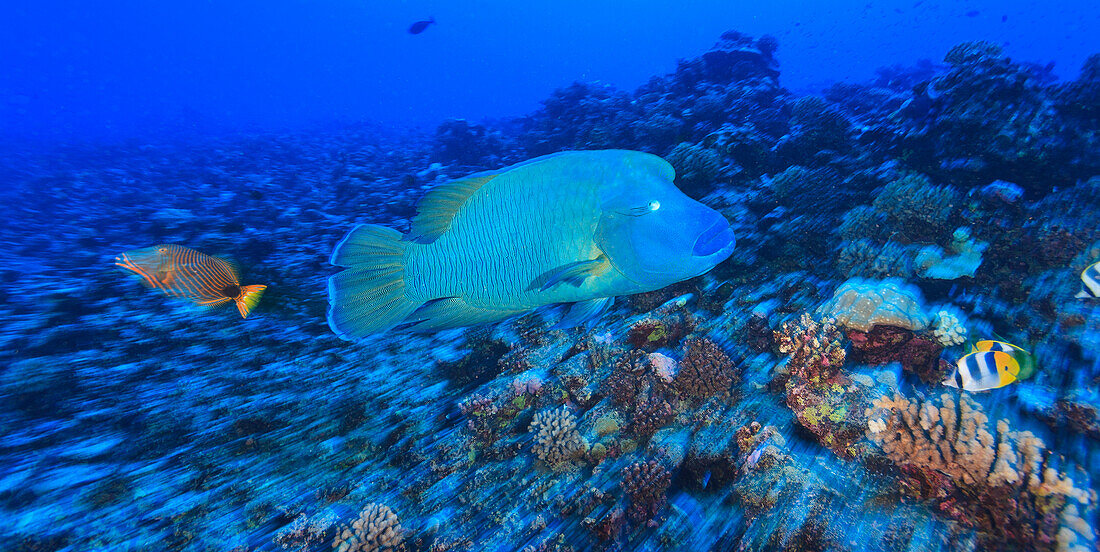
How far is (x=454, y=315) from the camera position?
2.02 m

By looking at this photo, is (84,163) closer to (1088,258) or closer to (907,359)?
(907,359)

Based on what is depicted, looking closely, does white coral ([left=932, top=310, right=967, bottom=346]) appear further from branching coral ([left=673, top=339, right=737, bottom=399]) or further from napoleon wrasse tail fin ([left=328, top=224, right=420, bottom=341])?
napoleon wrasse tail fin ([left=328, top=224, right=420, bottom=341])

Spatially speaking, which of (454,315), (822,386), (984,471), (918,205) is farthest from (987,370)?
(454,315)

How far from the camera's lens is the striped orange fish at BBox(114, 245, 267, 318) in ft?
10.2

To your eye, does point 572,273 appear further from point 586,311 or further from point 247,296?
point 247,296

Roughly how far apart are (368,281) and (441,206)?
530 millimetres

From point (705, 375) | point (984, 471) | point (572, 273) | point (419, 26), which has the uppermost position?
point (419, 26)

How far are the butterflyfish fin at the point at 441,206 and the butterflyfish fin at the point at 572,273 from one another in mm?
537

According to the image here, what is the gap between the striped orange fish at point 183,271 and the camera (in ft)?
10.2

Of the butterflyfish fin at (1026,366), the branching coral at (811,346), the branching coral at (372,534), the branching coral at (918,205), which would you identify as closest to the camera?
the branching coral at (372,534)

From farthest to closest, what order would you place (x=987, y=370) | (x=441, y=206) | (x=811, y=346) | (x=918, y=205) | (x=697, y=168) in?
(x=697, y=168) → (x=918, y=205) → (x=811, y=346) → (x=987, y=370) → (x=441, y=206)

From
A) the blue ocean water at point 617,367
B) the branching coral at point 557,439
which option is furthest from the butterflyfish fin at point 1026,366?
the branching coral at point 557,439

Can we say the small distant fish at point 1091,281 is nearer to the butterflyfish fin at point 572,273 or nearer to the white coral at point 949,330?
the white coral at point 949,330

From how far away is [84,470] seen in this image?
2.84 meters
